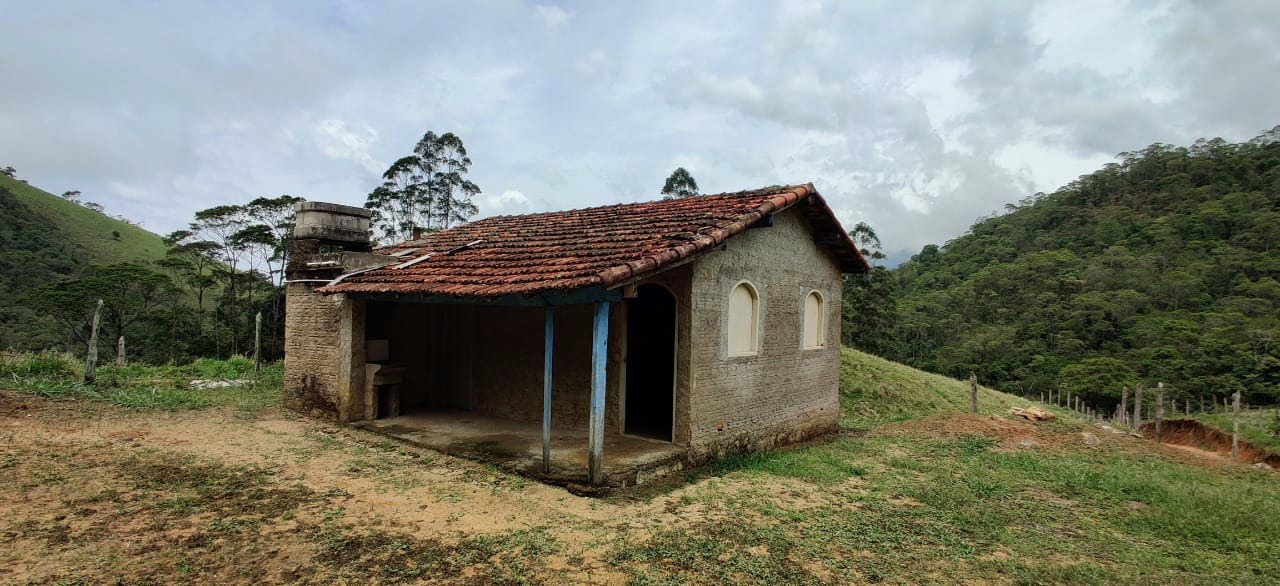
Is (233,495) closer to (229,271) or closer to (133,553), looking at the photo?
(133,553)

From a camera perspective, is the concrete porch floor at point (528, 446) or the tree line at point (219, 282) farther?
the tree line at point (219, 282)

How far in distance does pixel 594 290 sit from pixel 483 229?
6.60m

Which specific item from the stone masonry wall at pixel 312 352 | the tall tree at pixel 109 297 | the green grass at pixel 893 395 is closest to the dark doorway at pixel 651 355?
the stone masonry wall at pixel 312 352

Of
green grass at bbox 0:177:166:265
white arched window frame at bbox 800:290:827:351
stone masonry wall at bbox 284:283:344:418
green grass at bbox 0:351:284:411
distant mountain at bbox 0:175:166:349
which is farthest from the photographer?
green grass at bbox 0:177:166:265

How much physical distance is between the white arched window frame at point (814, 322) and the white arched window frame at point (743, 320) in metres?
1.58

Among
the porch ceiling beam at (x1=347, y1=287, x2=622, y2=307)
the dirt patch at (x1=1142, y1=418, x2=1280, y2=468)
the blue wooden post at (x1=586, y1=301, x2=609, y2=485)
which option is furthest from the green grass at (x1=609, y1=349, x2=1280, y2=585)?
the dirt patch at (x1=1142, y1=418, x2=1280, y2=468)

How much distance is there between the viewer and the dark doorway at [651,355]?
33.8 feet

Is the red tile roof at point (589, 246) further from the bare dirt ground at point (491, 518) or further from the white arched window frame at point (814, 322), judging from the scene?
the bare dirt ground at point (491, 518)

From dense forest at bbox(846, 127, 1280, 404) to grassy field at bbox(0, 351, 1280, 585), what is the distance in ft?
77.2

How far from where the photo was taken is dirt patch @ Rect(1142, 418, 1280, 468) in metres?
11.3

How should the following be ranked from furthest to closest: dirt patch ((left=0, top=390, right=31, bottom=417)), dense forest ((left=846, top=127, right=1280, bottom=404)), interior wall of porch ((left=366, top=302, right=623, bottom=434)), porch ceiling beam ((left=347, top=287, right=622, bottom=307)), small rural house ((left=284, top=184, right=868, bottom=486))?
dense forest ((left=846, top=127, right=1280, bottom=404)) → dirt patch ((left=0, top=390, right=31, bottom=417)) → interior wall of porch ((left=366, top=302, right=623, bottom=434)) → small rural house ((left=284, top=184, right=868, bottom=486)) → porch ceiling beam ((left=347, top=287, right=622, bottom=307))

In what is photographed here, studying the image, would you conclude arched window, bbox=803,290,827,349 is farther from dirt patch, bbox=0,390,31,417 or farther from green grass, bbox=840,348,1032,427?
dirt patch, bbox=0,390,31,417

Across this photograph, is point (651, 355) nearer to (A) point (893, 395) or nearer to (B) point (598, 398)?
(B) point (598, 398)

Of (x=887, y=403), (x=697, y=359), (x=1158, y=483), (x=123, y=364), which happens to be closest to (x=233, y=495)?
(x=697, y=359)
